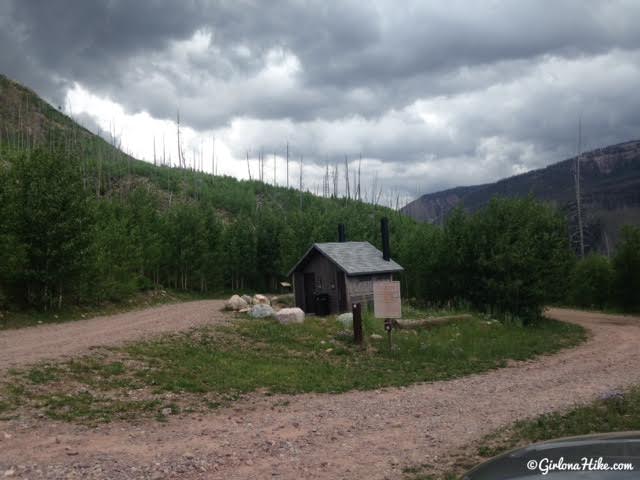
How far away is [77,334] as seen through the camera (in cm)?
1894

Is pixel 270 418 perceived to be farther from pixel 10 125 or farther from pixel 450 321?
pixel 10 125

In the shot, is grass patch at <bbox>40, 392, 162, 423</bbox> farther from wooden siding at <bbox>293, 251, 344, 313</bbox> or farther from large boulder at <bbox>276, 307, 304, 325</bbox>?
wooden siding at <bbox>293, 251, 344, 313</bbox>

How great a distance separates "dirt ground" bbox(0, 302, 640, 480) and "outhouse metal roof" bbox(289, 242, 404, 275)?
14927mm

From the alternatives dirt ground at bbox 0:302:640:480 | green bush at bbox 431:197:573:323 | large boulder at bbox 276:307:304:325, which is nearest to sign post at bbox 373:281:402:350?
dirt ground at bbox 0:302:640:480

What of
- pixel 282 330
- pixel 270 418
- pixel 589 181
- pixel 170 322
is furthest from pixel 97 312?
pixel 589 181

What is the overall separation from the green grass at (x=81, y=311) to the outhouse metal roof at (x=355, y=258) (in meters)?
11.0

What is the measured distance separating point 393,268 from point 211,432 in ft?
73.0

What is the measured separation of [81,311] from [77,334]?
9.41 m

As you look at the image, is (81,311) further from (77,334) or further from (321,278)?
(321,278)

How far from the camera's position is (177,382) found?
12.6m

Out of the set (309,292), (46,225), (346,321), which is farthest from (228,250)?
(346,321)

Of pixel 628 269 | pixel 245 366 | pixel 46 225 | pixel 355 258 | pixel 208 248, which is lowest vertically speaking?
pixel 245 366

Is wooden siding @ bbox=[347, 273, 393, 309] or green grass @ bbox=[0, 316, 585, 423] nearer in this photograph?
green grass @ bbox=[0, 316, 585, 423]

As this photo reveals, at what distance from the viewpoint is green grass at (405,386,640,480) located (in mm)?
7582
